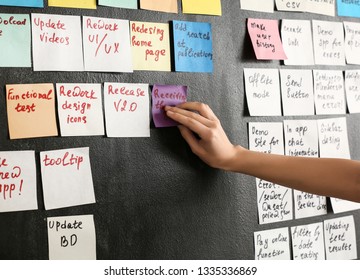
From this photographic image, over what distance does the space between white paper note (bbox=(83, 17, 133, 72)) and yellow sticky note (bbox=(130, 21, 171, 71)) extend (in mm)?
16

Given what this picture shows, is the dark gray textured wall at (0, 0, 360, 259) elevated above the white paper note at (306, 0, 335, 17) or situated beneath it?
situated beneath

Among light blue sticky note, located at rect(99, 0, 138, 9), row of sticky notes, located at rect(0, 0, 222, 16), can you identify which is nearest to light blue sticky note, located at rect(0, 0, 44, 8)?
row of sticky notes, located at rect(0, 0, 222, 16)

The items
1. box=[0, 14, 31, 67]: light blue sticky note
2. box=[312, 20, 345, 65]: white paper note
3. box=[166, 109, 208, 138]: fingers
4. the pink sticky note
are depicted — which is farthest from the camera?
box=[312, 20, 345, 65]: white paper note

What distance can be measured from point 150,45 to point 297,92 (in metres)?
0.42

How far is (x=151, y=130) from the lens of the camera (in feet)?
3.32

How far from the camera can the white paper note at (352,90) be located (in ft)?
4.19

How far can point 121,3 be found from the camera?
977 millimetres

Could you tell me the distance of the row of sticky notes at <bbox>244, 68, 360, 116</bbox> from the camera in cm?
114

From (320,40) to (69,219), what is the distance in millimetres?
790

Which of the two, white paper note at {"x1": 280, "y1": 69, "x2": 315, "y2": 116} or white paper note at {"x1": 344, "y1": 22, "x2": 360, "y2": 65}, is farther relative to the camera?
white paper note at {"x1": 344, "y1": 22, "x2": 360, "y2": 65}

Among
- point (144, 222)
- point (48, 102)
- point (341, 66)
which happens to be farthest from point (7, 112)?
point (341, 66)

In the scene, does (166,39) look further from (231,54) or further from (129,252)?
(129,252)

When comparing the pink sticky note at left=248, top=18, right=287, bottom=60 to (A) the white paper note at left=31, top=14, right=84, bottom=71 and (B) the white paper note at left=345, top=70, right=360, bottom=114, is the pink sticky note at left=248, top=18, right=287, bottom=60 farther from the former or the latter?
(A) the white paper note at left=31, top=14, right=84, bottom=71

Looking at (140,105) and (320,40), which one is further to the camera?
(320,40)
